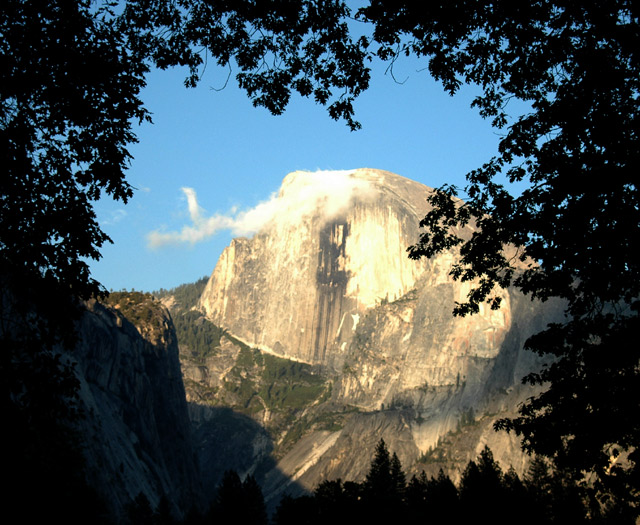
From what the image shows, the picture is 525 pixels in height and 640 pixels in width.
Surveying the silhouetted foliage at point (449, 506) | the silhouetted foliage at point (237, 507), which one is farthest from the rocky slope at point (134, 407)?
the silhouetted foliage at point (449, 506)

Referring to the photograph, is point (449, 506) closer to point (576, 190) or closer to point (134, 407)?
point (576, 190)

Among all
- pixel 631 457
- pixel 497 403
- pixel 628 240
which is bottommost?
pixel 631 457

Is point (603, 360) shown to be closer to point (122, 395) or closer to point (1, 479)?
point (1, 479)

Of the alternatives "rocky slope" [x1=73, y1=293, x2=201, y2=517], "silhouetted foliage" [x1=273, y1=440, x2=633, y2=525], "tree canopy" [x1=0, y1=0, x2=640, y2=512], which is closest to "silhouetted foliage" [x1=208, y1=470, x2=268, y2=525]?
"silhouetted foliage" [x1=273, y1=440, x2=633, y2=525]

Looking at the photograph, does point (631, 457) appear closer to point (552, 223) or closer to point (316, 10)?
point (552, 223)

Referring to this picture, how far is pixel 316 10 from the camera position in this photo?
13.6 m

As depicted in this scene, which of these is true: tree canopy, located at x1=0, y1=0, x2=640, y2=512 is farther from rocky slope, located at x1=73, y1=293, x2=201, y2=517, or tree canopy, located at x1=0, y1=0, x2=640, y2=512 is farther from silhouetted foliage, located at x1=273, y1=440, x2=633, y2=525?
rocky slope, located at x1=73, y1=293, x2=201, y2=517

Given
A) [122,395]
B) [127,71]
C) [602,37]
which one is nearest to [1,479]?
[127,71]

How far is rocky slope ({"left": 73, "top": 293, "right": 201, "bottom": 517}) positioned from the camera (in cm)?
7044

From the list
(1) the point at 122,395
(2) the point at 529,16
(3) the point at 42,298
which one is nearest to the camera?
(3) the point at 42,298

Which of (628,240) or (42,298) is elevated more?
(628,240)

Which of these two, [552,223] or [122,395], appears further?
[122,395]

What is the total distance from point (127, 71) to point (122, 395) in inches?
3784

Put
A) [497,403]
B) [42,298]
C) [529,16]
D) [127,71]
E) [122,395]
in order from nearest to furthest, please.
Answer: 1. [42,298]
2. [127,71]
3. [529,16]
4. [122,395]
5. [497,403]
